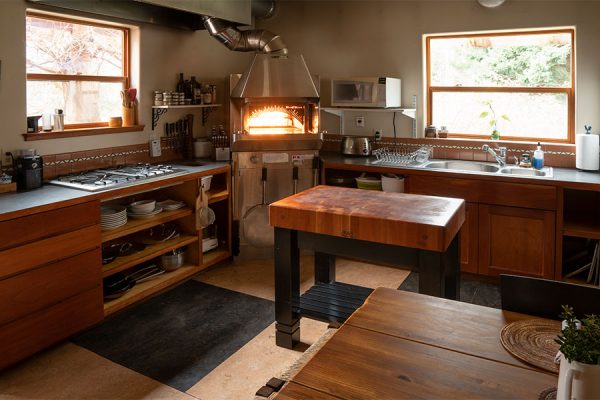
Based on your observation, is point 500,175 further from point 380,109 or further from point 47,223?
point 47,223

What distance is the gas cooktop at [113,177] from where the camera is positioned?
3162 millimetres

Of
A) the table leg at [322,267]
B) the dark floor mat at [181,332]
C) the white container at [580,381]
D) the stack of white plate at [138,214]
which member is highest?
the stack of white plate at [138,214]

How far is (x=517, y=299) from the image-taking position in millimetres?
1554

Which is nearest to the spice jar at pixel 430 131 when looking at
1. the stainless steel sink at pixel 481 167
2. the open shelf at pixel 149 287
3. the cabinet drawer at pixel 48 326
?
the stainless steel sink at pixel 481 167

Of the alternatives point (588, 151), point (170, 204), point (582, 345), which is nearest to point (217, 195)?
point (170, 204)

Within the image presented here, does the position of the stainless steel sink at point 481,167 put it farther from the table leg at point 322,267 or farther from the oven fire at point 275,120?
the table leg at point 322,267

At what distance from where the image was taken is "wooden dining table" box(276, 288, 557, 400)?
1133 mm

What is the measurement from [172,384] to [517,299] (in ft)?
Answer: 5.83

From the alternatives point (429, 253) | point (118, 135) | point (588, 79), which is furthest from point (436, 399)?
point (588, 79)

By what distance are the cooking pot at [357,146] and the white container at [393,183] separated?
490mm

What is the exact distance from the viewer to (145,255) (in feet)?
11.6

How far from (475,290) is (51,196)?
9.86 feet

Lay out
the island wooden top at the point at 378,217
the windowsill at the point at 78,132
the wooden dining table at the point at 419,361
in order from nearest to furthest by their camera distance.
Result: 1. the wooden dining table at the point at 419,361
2. the island wooden top at the point at 378,217
3. the windowsill at the point at 78,132

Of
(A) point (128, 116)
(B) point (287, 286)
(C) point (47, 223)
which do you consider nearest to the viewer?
(C) point (47, 223)
